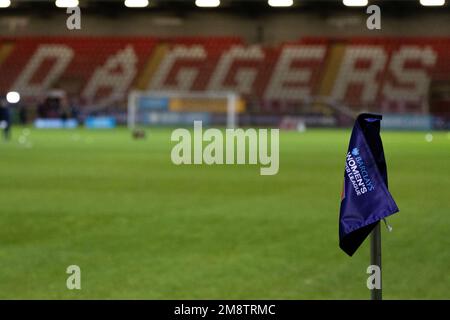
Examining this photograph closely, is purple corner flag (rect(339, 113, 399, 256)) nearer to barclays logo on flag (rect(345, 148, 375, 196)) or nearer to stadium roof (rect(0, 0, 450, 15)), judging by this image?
barclays logo on flag (rect(345, 148, 375, 196))

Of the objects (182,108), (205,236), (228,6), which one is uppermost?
(228,6)

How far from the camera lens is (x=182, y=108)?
45000mm

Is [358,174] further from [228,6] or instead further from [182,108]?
[228,6]

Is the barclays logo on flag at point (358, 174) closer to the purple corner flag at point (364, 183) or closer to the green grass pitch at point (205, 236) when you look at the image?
the purple corner flag at point (364, 183)

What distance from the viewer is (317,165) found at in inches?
745

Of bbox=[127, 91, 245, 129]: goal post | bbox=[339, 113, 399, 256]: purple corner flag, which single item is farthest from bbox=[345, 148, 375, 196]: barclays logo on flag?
bbox=[127, 91, 245, 129]: goal post

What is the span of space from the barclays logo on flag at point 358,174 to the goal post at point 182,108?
39.0 metres

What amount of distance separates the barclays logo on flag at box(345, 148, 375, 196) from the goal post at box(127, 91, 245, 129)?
3899 cm

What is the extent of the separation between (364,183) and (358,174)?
48 mm

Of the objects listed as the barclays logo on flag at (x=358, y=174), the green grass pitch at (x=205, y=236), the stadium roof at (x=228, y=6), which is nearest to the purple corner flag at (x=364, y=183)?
the barclays logo on flag at (x=358, y=174)

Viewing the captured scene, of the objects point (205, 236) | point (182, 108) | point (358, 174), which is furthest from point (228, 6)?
point (358, 174)

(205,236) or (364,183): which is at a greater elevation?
(205,236)

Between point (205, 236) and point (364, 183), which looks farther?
point (205, 236)

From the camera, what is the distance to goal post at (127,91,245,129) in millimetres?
43906
